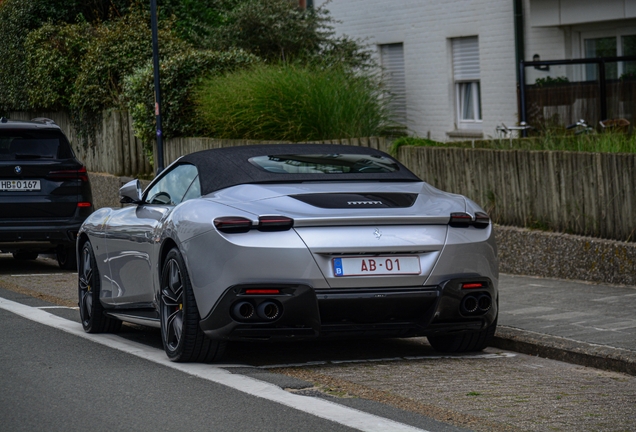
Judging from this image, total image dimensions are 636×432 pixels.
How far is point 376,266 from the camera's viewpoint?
707cm

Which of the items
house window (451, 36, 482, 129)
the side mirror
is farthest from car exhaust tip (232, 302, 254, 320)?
house window (451, 36, 482, 129)

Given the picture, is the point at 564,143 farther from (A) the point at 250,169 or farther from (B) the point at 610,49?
(A) the point at 250,169

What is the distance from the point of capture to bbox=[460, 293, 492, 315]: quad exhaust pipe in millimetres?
7344

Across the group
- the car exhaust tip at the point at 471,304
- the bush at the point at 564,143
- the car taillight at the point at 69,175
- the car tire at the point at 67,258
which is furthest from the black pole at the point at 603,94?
the car exhaust tip at the point at 471,304

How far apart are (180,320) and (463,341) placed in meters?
1.92

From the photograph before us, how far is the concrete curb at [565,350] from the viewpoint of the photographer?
24.5ft

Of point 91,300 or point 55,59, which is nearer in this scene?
point 91,300

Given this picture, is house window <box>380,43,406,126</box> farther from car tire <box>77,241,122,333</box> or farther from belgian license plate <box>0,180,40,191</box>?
car tire <box>77,241,122,333</box>

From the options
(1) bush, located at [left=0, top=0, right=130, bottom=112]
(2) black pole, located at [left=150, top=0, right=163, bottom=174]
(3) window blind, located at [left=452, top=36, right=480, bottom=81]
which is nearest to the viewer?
(2) black pole, located at [left=150, top=0, right=163, bottom=174]

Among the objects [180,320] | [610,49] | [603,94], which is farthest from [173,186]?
[610,49]

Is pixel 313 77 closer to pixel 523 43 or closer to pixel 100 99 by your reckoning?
pixel 523 43

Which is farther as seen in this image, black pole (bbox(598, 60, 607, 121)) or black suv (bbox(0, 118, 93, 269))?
black pole (bbox(598, 60, 607, 121))

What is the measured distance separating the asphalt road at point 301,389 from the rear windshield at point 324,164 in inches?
48.8

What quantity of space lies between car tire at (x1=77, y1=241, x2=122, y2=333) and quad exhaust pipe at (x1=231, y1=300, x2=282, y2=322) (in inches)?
97.8
